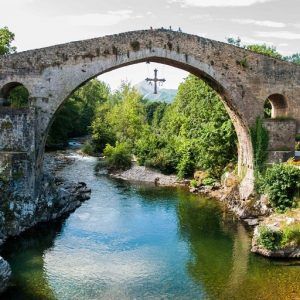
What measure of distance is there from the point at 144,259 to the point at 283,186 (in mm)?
6340

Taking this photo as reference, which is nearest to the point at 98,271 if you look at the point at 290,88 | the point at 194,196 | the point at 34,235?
the point at 34,235

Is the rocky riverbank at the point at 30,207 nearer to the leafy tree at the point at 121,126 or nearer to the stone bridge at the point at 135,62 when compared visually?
the stone bridge at the point at 135,62

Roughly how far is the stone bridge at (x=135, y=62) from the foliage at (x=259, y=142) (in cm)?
27

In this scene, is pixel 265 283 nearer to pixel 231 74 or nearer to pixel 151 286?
pixel 151 286

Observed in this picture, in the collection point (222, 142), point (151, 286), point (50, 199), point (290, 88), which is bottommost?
point (151, 286)

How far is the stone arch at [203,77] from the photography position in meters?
19.1

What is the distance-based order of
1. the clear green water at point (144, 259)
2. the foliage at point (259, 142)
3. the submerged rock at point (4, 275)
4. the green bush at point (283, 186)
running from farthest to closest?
1. the foliage at point (259, 142)
2. the green bush at point (283, 186)
3. the clear green water at point (144, 259)
4. the submerged rock at point (4, 275)

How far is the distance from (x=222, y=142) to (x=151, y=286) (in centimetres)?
1395

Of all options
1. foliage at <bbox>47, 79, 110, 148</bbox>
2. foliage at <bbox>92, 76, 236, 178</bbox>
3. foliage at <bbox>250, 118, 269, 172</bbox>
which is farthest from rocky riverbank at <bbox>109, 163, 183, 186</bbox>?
foliage at <bbox>250, 118, 269, 172</bbox>

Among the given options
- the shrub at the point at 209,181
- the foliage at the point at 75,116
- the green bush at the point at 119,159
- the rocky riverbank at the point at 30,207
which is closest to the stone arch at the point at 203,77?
the rocky riverbank at the point at 30,207

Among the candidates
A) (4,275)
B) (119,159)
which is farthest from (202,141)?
(4,275)

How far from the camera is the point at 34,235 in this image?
57.0 ft

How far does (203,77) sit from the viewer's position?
21.6 metres

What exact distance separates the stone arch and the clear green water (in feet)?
8.83
